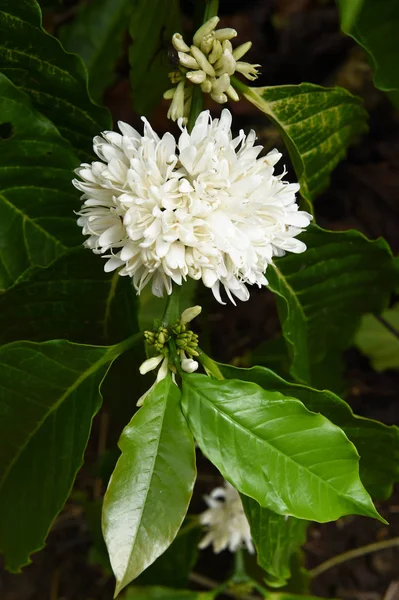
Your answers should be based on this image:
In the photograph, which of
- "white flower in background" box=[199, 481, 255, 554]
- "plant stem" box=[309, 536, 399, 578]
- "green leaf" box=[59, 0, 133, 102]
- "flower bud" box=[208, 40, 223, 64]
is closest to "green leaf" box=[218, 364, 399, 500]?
"flower bud" box=[208, 40, 223, 64]

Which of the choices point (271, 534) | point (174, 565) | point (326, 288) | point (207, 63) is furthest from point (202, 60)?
point (174, 565)

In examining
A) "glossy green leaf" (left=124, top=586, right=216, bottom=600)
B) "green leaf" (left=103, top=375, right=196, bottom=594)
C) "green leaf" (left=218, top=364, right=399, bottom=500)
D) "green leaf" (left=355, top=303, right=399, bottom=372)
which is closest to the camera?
"green leaf" (left=103, top=375, right=196, bottom=594)

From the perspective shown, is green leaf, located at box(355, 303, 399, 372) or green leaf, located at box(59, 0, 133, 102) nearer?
green leaf, located at box(59, 0, 133, 102)

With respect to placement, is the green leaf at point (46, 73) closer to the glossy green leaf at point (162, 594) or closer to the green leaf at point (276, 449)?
the green leaf at point (276, 449)

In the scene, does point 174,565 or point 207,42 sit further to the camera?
point 174,565

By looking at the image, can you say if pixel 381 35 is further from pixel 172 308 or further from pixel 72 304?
pixel 72 304

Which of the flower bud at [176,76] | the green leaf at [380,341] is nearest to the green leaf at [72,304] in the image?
the flower bud at [176,76]

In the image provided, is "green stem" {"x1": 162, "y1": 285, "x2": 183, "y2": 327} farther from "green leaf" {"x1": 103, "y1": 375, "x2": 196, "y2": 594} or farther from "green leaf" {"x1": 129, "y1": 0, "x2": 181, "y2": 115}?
"green leaf" {"x1": 129, "y1": 0, "x2": 181, "y2": 115}

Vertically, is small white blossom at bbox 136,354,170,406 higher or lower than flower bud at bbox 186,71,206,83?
lower
